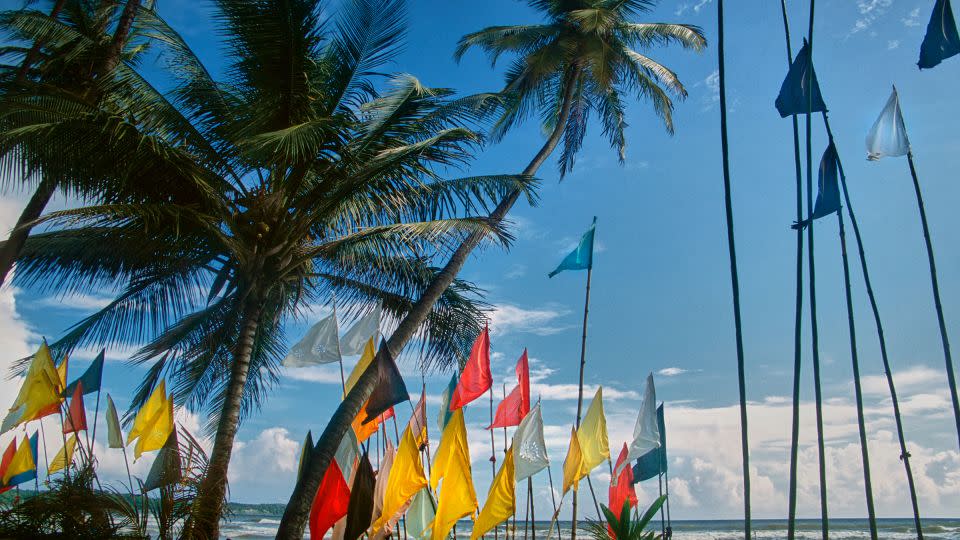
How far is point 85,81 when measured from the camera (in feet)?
34.2

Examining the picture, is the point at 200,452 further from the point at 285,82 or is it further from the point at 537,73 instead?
the point at 537,73

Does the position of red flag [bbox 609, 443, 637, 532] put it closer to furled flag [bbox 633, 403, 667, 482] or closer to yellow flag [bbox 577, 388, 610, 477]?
furled flag [bbox 633, 403, 667, 482]

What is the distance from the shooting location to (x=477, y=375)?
432 inches

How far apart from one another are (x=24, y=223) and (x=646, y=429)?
982cm

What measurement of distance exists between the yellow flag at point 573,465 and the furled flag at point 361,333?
3.58 metres

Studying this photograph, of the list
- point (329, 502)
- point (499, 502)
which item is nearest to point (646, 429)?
point (499, 502)

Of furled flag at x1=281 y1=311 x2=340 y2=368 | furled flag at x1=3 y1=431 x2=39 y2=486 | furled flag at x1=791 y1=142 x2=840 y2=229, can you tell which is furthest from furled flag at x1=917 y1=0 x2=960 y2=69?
furled flag at x1=3 y1=431 x2=39 y2=486

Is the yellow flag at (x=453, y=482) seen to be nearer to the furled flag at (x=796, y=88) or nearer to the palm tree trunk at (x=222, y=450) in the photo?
the palm tree trunk at (x=222, y=450)

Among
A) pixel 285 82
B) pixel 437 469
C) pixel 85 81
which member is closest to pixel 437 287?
pixel 437 469

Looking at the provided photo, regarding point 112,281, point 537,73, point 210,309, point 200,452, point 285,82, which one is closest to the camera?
point 200,452

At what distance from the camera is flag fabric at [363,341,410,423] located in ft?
30.3

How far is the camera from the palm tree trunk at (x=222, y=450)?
24.9 feet

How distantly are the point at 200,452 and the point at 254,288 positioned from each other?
227 centimetres

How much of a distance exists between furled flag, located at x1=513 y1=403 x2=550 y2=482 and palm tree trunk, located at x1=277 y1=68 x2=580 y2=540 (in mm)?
2179
